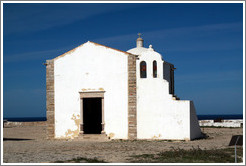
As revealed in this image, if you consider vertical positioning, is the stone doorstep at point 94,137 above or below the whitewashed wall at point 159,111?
below

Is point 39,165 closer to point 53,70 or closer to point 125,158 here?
point 125,158

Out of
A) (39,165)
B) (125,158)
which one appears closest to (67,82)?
(125,158)

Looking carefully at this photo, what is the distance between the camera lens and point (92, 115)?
2481 cm

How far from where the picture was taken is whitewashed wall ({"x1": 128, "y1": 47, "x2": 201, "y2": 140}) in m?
19.9

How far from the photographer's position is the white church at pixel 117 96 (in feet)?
66.0

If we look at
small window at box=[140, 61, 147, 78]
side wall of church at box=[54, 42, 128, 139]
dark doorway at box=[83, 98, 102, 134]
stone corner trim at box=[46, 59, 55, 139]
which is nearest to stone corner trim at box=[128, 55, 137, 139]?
side wall of church at box=[54, 42, 128, 139]

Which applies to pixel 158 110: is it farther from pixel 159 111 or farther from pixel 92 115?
pixel 92 115

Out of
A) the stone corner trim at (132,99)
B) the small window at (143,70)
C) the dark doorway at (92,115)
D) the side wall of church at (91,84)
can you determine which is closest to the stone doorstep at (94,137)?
the side wall of church at (91,84)

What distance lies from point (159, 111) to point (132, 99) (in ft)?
5.25

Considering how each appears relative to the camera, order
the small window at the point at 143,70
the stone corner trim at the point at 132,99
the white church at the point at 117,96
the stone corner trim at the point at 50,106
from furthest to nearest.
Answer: the small window at the point at 143,70
the stone corner trim at the point at 50,106
the stone corner trim at the point at 132,99
the white church at the point at 117,96

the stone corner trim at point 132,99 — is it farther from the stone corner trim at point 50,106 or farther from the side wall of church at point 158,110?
the stone corner trim at point 50,106

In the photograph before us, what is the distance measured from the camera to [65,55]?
859 inches

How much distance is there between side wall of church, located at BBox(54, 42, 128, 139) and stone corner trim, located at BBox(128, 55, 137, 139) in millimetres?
190

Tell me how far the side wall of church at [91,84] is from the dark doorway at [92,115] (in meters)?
2.31
